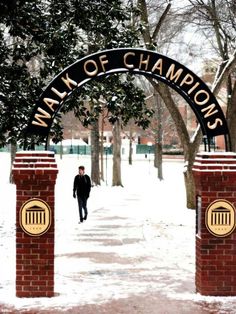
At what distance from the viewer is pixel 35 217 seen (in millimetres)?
8766

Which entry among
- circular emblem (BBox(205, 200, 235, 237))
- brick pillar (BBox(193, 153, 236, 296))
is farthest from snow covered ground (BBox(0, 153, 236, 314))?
circular emblem (BBox(205, 200, 235, 237))

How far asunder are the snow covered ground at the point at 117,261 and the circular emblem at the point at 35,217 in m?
1.04

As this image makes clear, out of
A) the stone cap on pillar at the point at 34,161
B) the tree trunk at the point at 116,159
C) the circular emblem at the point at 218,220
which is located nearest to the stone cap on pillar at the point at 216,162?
the circular emblem at the point at 218,220

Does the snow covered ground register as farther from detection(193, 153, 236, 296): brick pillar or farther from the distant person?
the distant person

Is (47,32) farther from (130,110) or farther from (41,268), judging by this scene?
(41,268)

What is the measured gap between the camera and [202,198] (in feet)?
29.1

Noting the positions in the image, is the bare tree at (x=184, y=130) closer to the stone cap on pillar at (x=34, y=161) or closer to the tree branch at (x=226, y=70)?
the tree branch at (x=226, y=70)

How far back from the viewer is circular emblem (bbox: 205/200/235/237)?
29.0 ft

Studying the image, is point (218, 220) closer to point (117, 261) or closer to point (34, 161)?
point (34, 161)

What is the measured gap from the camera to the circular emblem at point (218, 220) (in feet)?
29.0

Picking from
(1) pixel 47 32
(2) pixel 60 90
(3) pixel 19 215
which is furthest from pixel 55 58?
(3) pixel 19 215

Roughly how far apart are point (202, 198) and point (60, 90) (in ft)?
9.08

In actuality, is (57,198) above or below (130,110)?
below

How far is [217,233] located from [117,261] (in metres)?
3.31
